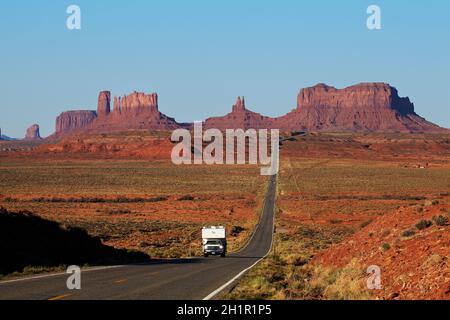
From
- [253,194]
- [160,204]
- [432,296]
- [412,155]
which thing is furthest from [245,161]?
[432,296]

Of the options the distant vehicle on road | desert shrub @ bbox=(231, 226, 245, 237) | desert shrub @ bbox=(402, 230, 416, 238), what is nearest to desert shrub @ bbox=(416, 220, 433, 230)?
desert shrub @ bbox=(402, 230, 416, 238)

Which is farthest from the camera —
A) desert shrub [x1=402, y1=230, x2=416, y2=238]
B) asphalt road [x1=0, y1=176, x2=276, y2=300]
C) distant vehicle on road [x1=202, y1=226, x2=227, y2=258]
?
distant vehicle on road [x1=202, y1=226, x2=227, y2=258]

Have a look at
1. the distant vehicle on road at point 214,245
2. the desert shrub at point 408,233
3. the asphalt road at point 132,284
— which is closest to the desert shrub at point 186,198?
the distant vehicle on road at point 214,245

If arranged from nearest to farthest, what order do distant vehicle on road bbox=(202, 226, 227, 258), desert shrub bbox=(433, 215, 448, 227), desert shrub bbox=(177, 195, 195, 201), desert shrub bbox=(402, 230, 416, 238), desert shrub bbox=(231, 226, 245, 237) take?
desert shrub bbox=(433, 215, 448, 227)
desert shrub bbox=(402, 230, 416, 238)
distant vehicle on road bbox=(202, 226, 227, 258)
desert shrub bbox=(231, 226, 245, 237)
desert shrub bbox=(177, 195, 195, 201)

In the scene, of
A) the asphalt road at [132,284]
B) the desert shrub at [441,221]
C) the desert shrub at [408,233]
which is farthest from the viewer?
the desert shrub at [408,233]

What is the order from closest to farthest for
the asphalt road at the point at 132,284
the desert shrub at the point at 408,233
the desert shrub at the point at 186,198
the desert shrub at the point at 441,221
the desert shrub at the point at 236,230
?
the asphalt road at the point at 132,284
the desert shrub at the point at 441,221
the desert shrub at the point at 408,233
the desert shrub at the point at 236,230
the desert shrub at the point at 186,198

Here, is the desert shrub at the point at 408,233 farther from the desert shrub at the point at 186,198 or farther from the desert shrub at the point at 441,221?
the desert shrub at the point at 186,198

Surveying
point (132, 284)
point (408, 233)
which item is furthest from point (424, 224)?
point (132, 284)

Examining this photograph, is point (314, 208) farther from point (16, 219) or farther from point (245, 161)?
point (245, 161)

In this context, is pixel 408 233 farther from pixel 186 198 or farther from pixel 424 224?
pixel 186 198

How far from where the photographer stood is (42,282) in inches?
706

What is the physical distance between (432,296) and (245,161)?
16567 centimetres

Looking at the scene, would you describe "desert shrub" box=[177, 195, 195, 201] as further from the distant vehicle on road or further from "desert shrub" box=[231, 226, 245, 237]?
the distant vehicle on road

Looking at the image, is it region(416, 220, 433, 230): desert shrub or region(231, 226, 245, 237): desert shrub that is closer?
region(416, 220, 433, 230): desert shrub
